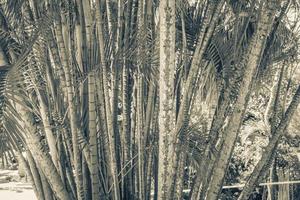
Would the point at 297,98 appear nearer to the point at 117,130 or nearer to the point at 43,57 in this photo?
the point at 117,130

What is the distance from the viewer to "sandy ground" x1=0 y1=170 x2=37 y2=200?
250 inches

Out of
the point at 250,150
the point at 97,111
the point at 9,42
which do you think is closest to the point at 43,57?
the point at 9,42

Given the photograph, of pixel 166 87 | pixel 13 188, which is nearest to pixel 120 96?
pixel 166 87

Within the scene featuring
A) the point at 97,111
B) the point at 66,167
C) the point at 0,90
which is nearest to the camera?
the point at 0,90

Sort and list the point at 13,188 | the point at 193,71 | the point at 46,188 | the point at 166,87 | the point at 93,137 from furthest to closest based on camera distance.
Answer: the point at 13,188 < the point at 46,188 < the point at 93,137 < the point at 193,71 < the point at 166,87

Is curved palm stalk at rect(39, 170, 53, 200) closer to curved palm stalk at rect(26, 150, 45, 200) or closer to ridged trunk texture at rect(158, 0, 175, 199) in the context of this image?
curved palm stalk at rect(26, 150, 45, 200)

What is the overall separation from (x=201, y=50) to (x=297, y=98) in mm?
539

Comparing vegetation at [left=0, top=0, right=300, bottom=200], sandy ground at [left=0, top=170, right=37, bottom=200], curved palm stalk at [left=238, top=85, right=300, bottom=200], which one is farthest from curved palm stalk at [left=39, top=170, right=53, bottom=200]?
sandy ground at [left=0, top=170, right=37, bottom=200]

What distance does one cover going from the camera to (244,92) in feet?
5.90

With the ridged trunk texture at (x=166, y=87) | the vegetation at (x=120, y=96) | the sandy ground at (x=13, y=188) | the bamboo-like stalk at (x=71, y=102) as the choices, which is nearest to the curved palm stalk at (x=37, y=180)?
the vegetation at (x=120, y=96)

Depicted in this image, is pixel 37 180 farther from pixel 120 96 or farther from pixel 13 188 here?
pixel 13 188

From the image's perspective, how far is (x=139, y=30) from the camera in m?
2.13

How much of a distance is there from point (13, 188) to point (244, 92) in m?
5.73

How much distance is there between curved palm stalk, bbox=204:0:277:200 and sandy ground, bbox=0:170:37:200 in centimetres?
462
